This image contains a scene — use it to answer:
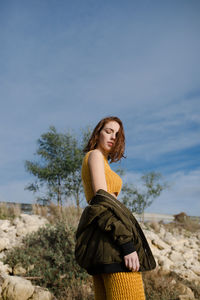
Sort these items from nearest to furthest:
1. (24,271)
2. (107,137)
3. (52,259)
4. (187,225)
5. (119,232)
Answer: (119,232), (107,137), (24,271), (52,259), (187,225)

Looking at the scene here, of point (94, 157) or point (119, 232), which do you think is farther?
point (94, 157)

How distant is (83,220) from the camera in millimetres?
2426

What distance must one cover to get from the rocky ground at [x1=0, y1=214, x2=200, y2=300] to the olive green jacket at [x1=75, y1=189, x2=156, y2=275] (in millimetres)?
3447

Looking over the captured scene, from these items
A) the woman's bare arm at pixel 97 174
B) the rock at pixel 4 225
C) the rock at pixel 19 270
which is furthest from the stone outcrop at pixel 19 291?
the rock at pixel 4 225

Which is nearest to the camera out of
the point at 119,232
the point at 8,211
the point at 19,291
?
the point at 119,232

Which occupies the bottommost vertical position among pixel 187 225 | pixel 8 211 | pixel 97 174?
pixel 97 174

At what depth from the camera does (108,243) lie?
7.43ft

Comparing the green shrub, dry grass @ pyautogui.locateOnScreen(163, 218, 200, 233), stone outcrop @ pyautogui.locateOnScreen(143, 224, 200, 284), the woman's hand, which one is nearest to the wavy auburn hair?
the woman's hand

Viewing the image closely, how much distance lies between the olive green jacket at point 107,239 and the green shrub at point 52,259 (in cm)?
394

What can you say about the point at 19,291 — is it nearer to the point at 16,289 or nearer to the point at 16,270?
the point at 16,289

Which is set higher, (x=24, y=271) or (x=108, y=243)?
(x=24, y=271)

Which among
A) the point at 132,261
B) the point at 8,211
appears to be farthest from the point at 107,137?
the point at 8,211

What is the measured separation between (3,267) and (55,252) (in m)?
1.21

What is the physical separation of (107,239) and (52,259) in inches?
203
